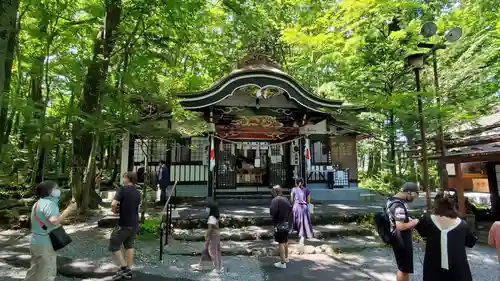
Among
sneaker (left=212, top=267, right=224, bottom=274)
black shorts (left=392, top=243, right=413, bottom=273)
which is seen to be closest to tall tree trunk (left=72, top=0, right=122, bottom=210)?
sneaker (left=212, top=267, right=224, bottom=274)

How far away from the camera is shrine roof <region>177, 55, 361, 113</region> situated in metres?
9.73

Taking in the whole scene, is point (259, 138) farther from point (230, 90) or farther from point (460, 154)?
point (460, 154)

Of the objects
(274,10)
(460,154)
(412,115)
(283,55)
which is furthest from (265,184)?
(274,10)

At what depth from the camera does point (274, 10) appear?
1694cm

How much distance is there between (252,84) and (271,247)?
5.43 metres

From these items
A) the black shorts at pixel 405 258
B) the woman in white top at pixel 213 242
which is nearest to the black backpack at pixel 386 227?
the black shorts at pixel 405 258

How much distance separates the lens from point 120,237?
4777 mm

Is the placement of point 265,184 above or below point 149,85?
below

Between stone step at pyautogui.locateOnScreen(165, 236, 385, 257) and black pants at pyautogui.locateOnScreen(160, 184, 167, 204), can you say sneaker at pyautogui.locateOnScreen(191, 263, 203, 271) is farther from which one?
black pants at pyautogui.locateOnScreen(160, 184, 167, 204)

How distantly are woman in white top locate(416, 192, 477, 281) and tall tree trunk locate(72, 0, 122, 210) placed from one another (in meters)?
8.86

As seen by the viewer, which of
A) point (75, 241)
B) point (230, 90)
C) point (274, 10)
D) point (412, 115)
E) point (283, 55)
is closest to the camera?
point (75, 241)

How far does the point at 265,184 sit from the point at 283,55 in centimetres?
886

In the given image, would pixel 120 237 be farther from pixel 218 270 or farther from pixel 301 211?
pixel 301 211

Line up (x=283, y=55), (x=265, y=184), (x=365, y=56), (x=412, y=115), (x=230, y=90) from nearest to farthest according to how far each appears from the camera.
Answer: (x=412, y=115) < (x=230, y=90) < (x=365, y=56) < (x=265, y=184) < (x=283, y=55)
